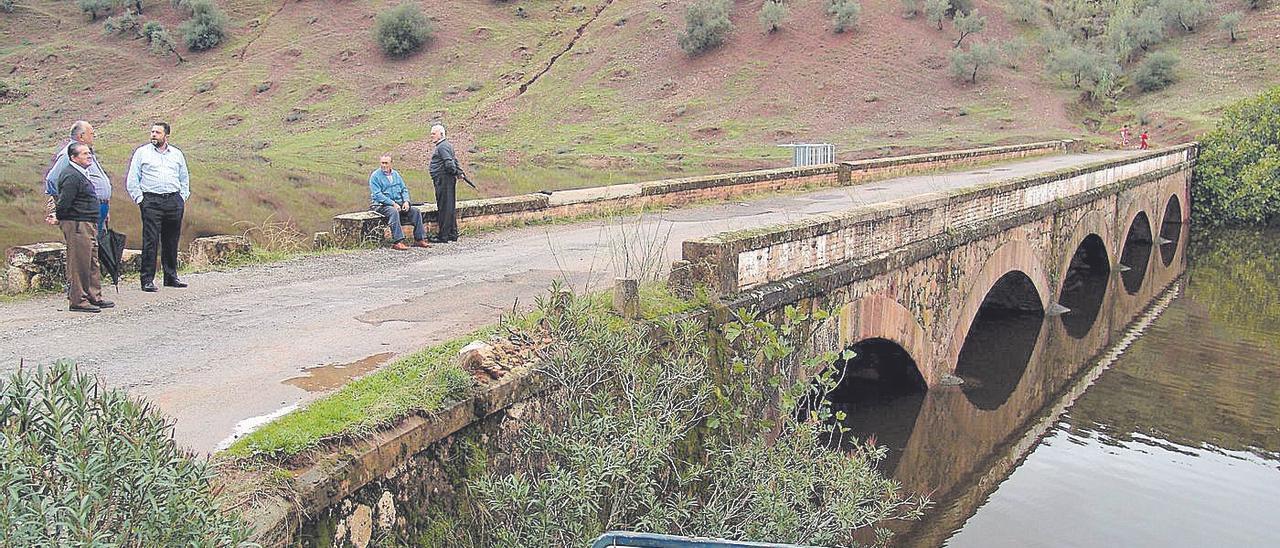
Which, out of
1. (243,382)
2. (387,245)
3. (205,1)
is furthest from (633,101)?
(243,382)

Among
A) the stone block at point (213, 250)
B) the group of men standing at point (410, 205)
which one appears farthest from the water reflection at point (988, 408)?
the stone block at point (213, 250)

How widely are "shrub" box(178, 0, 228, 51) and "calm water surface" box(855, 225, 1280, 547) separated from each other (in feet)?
203

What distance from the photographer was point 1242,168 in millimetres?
29453

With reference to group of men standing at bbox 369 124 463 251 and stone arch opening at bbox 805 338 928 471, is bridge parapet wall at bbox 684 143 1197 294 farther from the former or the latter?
group of men standing at bbox 369 124 463 251

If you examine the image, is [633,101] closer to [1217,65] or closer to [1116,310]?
[1217,65]

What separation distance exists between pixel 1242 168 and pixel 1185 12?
27602 millimetres

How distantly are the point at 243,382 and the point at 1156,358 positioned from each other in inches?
518

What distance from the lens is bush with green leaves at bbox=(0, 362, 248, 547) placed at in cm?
288

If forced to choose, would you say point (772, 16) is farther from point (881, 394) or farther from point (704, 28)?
point (881, 394)

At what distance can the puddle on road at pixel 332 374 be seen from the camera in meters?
5.49

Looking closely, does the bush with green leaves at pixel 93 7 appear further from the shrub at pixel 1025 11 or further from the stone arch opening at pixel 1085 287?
the stone arch opening at pixel 1085 287

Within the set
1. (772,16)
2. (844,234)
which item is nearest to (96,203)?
(844,234)

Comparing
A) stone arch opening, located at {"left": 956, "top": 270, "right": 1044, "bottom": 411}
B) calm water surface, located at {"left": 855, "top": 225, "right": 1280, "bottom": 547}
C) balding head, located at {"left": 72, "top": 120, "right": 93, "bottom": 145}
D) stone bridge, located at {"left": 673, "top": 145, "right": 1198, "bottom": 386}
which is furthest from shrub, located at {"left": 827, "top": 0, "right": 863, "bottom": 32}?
balding head, located at {"left": 72, "top": 120, "right": 93, "bottom": 145}

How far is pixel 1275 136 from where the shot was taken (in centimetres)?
2880
